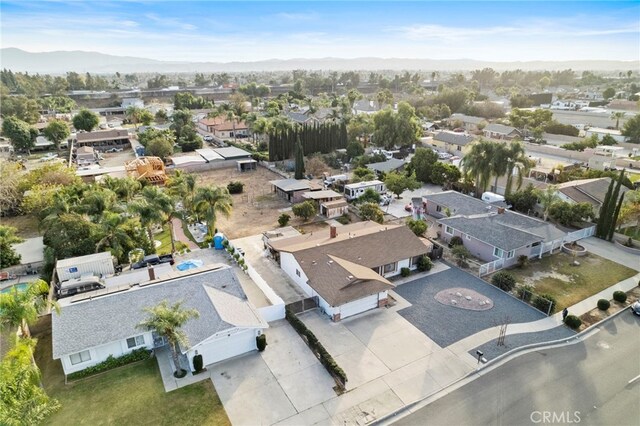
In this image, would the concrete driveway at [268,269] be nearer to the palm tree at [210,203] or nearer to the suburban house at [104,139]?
the palm tree at [210,203]

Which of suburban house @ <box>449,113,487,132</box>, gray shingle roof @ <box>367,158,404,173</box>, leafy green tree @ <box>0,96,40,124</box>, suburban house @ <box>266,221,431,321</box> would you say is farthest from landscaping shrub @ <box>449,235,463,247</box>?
leafy green tree @ <box>0,96,40,124</box>

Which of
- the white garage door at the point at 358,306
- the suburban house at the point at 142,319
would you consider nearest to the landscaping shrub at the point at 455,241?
the white garage door at the point at 358,306

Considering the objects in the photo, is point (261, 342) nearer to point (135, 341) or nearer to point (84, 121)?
point (135, 341)

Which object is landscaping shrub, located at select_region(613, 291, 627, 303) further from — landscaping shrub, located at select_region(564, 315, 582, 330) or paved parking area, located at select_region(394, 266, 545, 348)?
paved parking area, located at select_region(394, 266, 545, 348)

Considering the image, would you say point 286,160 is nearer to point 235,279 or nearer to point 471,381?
point 235,279

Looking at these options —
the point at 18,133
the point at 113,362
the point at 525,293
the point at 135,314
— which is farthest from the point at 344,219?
the point at 18,133

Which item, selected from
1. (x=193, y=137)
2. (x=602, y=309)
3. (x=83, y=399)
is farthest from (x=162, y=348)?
(x=193, y=137)
